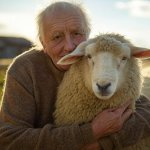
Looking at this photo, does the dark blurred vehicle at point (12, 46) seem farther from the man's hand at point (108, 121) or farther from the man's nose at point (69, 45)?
the man's hand at point (108, 121)

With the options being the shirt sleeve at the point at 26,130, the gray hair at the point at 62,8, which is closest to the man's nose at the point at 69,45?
the gray hair at the point at 62,8

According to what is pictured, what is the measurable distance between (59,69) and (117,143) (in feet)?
3.20

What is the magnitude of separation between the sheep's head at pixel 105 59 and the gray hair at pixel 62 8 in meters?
0.41

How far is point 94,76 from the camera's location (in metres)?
3.94

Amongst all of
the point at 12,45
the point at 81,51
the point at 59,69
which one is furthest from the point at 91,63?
the point at 12,45

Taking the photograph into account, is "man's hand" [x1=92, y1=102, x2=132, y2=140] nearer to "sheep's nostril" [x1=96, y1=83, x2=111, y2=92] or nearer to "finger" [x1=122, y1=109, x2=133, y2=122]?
"finger" [x1=122, y1=109, x2=133, y2=122]

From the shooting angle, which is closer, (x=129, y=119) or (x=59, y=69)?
(x=129, y=119)

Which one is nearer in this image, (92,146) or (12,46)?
(92,146)

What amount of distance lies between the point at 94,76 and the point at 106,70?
12 centimetres

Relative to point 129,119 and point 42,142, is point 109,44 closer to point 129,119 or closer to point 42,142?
point 129,119

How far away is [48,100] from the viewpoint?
457cm

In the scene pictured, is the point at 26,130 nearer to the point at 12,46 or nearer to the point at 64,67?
the point at 64,67

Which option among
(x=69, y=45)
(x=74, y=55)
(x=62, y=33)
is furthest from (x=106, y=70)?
(x=62, y=33)

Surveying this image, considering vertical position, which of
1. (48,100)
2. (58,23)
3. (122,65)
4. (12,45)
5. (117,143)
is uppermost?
(58,23)
